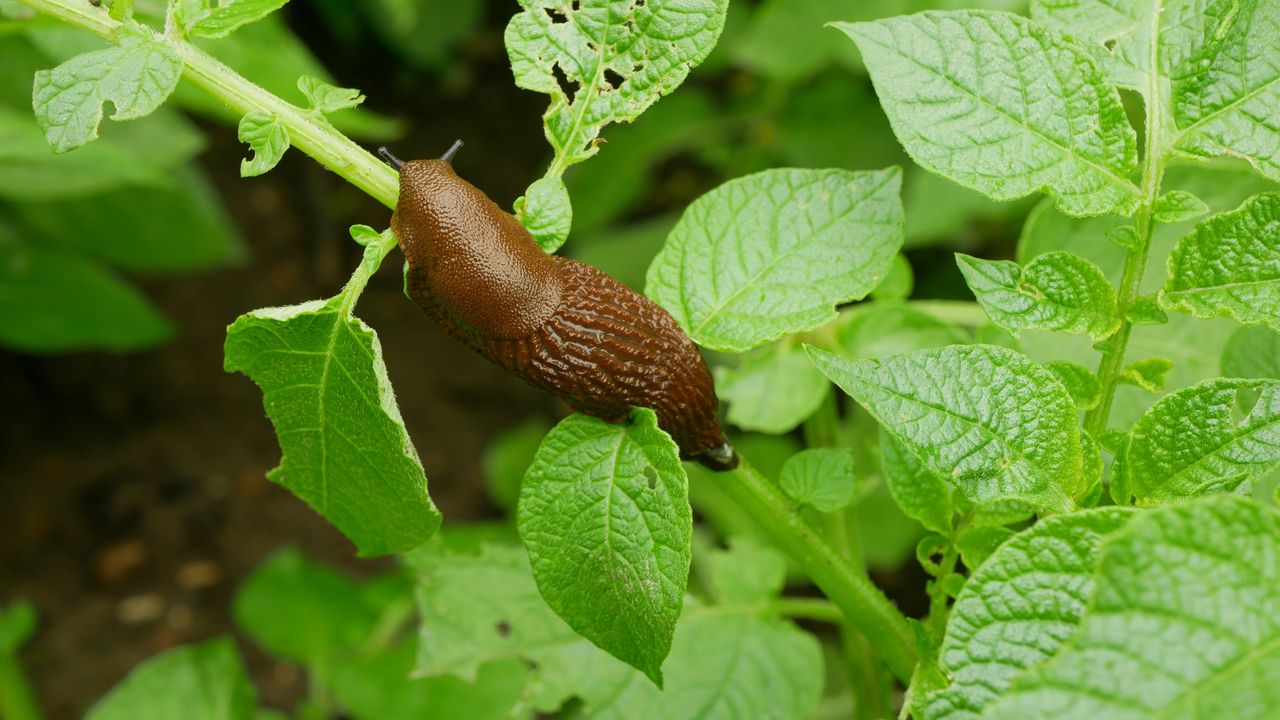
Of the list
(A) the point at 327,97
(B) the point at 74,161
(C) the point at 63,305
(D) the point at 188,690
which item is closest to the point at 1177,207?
(A) the point at 327,97

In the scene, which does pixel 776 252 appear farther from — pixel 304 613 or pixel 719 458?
pixel 304 613

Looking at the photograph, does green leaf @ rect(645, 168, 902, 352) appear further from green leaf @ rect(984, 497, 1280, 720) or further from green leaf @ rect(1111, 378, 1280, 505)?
green leaf @ rect(984, 497, 1280, 720)

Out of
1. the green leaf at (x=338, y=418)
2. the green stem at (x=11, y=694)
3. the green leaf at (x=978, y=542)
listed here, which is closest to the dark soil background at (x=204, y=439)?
the green stem at (x=11, y=694)

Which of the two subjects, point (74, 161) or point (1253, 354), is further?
point (74, 161)

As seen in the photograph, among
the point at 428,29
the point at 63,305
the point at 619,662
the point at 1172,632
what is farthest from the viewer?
the point at 428,29

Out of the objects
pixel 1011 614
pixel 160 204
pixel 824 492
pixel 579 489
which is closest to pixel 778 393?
pixel 824 492

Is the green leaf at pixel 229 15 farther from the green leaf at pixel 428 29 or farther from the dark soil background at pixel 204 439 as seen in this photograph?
the green leaf at pixel 428 29

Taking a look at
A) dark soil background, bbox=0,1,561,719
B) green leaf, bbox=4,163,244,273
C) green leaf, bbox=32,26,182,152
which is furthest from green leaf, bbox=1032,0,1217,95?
dark soil background, bbox=0,1,561,719

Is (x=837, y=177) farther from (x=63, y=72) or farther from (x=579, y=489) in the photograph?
(x=63, y=72)
